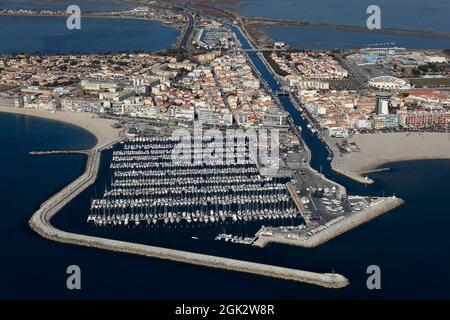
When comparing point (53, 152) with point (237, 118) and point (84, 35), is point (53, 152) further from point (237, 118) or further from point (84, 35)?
point (84, 35)

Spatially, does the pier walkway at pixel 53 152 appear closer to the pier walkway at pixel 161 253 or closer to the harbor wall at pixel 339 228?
the pier walkway at pixel 161 253

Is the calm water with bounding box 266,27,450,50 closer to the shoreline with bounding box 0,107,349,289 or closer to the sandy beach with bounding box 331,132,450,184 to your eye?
the sandy beach with bounding box 331,132,450,184

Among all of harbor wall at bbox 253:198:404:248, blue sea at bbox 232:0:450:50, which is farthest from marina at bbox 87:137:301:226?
blue sea at bbox 232:0:450:50

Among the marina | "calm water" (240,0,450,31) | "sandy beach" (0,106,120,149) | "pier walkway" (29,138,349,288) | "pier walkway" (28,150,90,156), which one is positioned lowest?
"pier walkway" (29,138,349,288)

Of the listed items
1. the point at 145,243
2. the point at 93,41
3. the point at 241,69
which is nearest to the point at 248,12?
the point at 93,41

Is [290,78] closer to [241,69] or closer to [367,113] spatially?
[241,69]

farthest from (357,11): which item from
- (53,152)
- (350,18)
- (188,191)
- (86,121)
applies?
(188,191)

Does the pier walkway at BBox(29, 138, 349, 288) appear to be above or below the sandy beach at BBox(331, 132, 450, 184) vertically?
below
